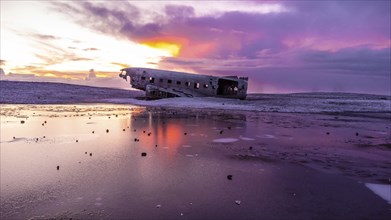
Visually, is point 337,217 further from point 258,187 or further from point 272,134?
point 272,134

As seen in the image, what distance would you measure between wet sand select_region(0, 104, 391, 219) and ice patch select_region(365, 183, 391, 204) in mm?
50

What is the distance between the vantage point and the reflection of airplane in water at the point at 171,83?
4419 cm

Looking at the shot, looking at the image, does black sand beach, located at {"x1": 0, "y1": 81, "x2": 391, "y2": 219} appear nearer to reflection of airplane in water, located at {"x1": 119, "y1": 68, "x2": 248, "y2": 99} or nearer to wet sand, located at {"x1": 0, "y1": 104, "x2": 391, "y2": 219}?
wet sand, located at {"x1": 0, "y1": 104, "x2": 391, "y2": 219}

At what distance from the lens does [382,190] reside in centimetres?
730

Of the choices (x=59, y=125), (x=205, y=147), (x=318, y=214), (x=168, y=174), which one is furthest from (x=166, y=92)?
(x=318, y=214)

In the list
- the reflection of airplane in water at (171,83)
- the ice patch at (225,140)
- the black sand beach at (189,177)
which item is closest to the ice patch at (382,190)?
the black sand beach at (189,177)

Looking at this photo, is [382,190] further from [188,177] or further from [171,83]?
[171,83]

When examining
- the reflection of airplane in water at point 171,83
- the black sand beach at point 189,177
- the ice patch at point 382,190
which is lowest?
the black sand beach at point 189,177

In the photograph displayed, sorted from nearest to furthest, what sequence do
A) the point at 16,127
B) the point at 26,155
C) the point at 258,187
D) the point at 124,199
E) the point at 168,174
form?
1. the point at 124,199
2. the point at 258,187
3. the point at 168,174
4. the point at 26,155
5. the point at 16,127

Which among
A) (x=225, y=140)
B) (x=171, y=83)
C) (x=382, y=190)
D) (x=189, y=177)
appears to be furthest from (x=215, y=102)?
(x=382, y=190)

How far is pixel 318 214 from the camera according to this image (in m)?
5.86

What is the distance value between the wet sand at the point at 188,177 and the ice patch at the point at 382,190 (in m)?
0.05

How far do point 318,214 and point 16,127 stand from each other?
1523 cm

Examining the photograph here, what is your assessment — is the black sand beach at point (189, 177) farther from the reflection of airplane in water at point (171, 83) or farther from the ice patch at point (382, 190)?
the reflection of airplane in water at point (171, 83)
